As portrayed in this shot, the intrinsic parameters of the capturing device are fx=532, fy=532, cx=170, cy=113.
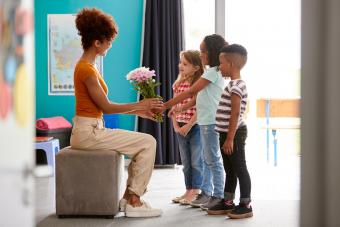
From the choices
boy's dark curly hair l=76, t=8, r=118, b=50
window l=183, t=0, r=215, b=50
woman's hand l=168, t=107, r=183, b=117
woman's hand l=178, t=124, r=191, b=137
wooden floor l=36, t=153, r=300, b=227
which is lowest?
wooden floor l=36, t=153, r=300, b=227

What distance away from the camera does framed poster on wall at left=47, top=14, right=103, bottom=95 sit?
5918 mm

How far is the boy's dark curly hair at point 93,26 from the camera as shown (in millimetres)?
3350

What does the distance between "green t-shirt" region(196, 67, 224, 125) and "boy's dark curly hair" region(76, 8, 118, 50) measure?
2.30 feet

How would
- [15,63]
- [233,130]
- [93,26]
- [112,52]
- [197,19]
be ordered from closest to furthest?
[15,63] → [233,130] → [93,26] → [112,52] → [197,19]

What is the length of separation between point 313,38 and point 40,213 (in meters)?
2.16

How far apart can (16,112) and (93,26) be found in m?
2.26

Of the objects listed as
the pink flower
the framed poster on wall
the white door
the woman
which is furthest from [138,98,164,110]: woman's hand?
the framed poster on wall

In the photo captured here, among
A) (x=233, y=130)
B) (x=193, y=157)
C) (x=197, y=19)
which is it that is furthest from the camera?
(x=197, y=19)

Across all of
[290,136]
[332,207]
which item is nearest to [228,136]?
[332,207]

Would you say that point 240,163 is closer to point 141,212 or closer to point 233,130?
point 233,130

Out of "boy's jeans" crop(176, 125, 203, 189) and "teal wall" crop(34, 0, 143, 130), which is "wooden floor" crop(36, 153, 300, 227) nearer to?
"boy's jeans" crop(176, 125, 203, 189)

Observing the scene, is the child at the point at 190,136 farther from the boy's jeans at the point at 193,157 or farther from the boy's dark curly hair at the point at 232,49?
the boy's dark curly hair at the point at 232,49

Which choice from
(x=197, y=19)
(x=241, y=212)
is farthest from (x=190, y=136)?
(x=197, y=19)

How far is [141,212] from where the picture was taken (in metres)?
3.34
